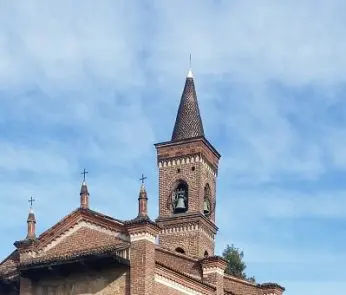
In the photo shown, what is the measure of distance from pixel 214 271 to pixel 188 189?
837cm

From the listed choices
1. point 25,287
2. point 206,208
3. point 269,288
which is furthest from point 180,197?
point 25,287

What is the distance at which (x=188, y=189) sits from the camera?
3994cm

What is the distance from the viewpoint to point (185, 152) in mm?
40812

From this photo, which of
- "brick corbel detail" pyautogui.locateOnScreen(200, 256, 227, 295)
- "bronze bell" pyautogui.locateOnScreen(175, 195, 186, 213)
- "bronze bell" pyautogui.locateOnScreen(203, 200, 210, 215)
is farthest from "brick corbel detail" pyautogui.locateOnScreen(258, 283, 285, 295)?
"bronze bell" pyautogui.locateOnScreen(175, 195, 186, 213)

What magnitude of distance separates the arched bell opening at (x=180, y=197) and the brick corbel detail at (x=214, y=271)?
302 inches

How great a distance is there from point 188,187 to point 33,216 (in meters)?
10.4

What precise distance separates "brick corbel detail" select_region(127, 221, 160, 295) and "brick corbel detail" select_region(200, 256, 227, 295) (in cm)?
420

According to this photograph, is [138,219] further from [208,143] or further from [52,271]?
[208,143]

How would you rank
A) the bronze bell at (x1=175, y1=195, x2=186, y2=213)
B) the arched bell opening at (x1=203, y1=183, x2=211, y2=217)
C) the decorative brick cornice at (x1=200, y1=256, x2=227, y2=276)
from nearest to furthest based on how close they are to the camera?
the decorative brick cornice at (x1=200, y1=256, x2=227, y2=276)
the bronze bell at (x1=175, y1=195, x2=186, y2=213)
the arched bell opening at (x1=203, y1=183, x2=211, y2=217)

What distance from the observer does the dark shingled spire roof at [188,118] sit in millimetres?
41719

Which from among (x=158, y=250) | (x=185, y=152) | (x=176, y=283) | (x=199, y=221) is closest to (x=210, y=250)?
(x=199, y=221)

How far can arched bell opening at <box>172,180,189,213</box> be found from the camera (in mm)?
39906

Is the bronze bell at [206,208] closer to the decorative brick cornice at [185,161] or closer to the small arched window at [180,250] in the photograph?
the decorative brick cornice at [185,161]

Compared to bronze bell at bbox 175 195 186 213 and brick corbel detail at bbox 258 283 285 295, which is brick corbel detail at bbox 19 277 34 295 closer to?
brick corbel detail at bbox 258 283 285 295
